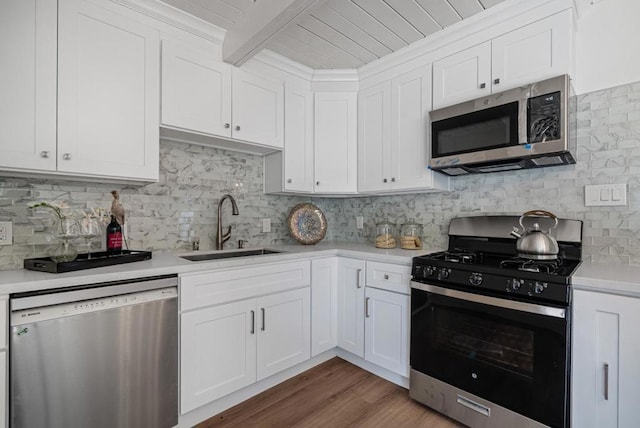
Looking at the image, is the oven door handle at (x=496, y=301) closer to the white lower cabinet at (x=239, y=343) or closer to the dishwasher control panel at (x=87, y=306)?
the white lower cabinet at (x=239, y=343)

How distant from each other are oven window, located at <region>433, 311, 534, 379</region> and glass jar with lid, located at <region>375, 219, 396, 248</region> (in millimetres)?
820

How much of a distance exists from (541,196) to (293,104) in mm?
1941

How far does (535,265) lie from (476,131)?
0.85m

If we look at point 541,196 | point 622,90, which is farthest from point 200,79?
point 622,90

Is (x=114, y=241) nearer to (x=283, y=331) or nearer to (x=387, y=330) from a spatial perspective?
(x=283, y=331)

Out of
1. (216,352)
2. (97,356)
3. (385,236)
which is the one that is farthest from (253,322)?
(385,236)

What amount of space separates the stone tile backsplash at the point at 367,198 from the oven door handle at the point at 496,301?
69 centimetres

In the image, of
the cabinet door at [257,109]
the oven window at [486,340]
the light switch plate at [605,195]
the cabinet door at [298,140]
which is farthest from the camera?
the cabinet door at [298,140]

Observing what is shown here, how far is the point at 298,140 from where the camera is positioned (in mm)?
2680

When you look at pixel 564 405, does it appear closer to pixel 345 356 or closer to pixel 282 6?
pixel 345 356

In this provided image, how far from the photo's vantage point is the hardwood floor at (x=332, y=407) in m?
1.79

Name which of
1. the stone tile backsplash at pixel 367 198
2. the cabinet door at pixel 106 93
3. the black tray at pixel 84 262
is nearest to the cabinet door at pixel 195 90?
the cabinet door at pixel 106 93

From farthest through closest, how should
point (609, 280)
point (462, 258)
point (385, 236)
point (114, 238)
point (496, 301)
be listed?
point (385, 236)
point (462, 258)
point (114, 238)
point (496, 301)
point (609, 280)

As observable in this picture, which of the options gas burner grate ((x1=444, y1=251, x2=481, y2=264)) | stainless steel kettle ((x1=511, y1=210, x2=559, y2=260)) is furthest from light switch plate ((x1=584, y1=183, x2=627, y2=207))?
gas burner grate ((x1=444, y1=251, x2=481, y2=264))
